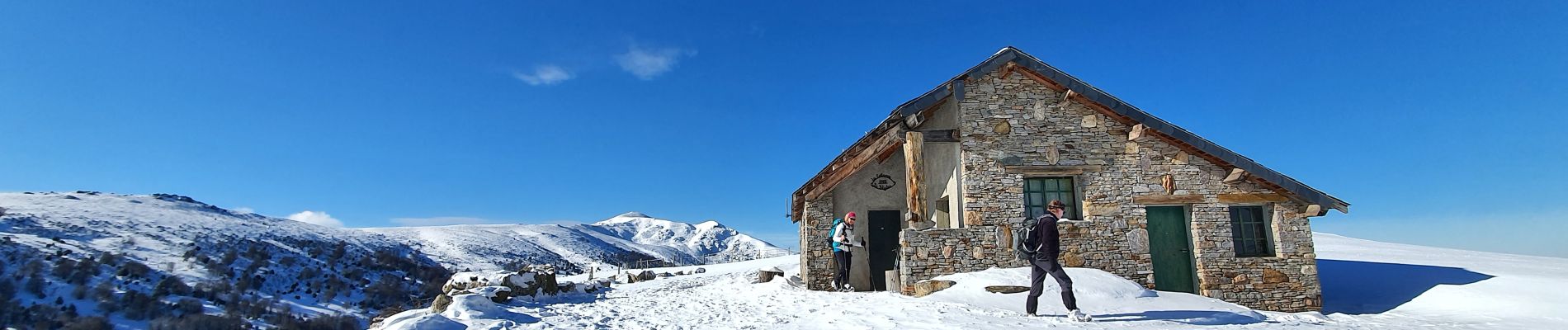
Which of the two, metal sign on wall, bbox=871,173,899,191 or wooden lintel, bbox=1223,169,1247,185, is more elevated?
metal sign on wall, bbox=871,173,899,191

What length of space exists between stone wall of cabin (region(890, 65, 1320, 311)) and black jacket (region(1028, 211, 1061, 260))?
3.76m

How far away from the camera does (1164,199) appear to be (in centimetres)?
1123

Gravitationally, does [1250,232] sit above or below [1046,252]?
above

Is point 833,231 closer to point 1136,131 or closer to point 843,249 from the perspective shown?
point 843,249

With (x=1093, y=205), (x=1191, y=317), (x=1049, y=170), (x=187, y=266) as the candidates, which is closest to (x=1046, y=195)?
(x=1049, y=170)

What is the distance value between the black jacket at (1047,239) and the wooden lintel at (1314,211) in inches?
314

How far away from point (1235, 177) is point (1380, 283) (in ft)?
13.7

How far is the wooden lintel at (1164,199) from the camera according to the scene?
1117cm

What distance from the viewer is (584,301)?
10.6m

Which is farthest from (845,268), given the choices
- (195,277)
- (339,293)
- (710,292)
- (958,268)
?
(195,277)

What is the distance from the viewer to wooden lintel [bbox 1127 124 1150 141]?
11.1 metres

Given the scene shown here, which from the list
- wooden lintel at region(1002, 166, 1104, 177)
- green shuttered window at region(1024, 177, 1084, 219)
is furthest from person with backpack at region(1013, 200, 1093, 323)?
green shuttered window at region(1024, 177, 1084, 219)

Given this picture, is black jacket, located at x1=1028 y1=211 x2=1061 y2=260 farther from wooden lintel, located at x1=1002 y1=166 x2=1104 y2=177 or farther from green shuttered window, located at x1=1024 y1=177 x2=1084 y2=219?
green shuttered window, located at x1=1024 y1=177 x2=1084 y2=219

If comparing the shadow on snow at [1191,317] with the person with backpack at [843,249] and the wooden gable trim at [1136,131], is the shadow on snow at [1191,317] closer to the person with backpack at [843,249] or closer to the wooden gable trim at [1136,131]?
the wooden gable trim at [1136,131]
